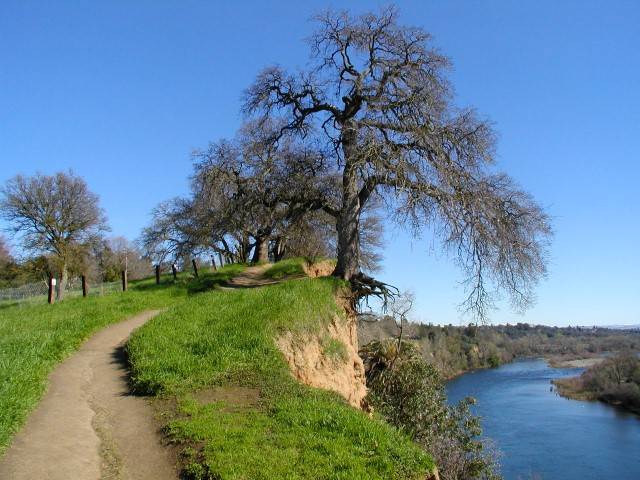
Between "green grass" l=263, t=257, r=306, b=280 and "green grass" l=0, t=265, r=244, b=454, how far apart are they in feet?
6.98

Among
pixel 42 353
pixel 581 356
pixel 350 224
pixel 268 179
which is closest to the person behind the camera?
pixel 42 353

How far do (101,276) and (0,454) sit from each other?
1937 inches

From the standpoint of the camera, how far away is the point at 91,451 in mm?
7066

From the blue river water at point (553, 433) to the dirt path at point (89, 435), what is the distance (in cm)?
1971

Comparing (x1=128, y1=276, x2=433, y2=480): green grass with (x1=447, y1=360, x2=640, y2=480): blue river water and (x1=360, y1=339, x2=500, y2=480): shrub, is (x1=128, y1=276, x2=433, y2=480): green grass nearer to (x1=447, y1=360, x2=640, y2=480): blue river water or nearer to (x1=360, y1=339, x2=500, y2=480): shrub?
(x1=360, y1=339, x2=500, y2=480): shrub

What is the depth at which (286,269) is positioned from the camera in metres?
21.6

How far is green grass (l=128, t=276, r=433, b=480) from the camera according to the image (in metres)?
6.20

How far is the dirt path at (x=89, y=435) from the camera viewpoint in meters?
6.48

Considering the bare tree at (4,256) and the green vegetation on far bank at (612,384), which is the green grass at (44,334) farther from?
the green vegetation on far bank at (612,384)

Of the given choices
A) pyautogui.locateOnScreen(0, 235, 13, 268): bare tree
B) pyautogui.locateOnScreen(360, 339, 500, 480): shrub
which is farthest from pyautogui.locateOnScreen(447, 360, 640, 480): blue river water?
pyautogui.locateOnScreen(0, 235, 13, 268): bare tree

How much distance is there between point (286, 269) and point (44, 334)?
Answer: 10856 mm

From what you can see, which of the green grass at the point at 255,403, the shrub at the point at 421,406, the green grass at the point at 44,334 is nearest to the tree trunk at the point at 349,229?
the green grass at the point at 255,403

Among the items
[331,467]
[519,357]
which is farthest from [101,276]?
[519,357]

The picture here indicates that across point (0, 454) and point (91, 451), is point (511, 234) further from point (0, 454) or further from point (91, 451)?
point (0, 454)
